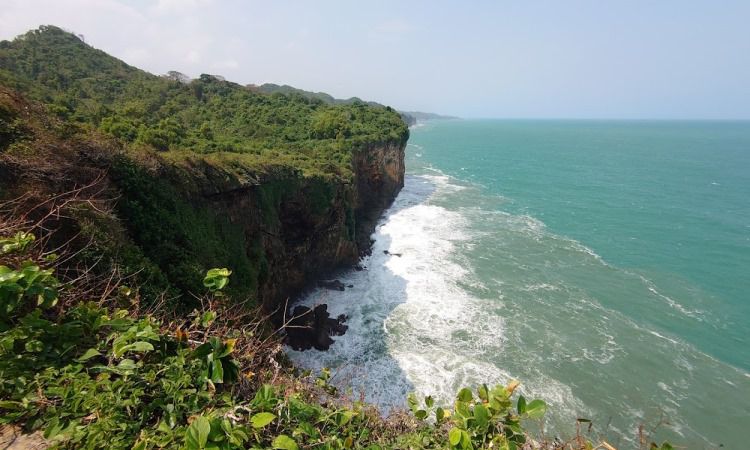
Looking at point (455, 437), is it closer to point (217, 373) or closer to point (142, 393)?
point (217, 373)

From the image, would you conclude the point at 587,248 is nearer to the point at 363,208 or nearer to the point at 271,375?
the point at 363,208

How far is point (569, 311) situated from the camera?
2423 cm

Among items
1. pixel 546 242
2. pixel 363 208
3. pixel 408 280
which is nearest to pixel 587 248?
pixel 546 242

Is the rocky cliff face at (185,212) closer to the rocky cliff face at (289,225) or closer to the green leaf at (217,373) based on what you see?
the rocky cliff face at (289,225)

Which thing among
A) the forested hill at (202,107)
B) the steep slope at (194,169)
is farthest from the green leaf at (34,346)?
the forested hill at (202,107)

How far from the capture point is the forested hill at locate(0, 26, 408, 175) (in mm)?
32031

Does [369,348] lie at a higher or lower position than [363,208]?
lower

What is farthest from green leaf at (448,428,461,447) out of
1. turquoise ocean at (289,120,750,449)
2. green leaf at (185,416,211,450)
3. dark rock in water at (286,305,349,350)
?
dark rock in water at (286,305,349,350)

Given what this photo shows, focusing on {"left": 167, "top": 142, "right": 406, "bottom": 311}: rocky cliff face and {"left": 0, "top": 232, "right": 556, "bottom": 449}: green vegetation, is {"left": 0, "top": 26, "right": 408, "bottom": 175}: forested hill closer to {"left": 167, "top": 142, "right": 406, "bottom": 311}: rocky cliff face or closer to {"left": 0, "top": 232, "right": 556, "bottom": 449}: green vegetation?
{"left": 167, "top": 142, "right": 406, "bottom": 311}: rocky cliff face

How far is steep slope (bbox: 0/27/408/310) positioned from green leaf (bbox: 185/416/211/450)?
20.7ft

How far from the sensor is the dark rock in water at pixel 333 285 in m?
26.4

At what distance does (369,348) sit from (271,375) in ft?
54.0

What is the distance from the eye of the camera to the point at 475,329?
866 inches

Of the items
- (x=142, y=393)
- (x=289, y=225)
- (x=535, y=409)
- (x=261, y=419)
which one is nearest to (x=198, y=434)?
(x=261, y=419)
